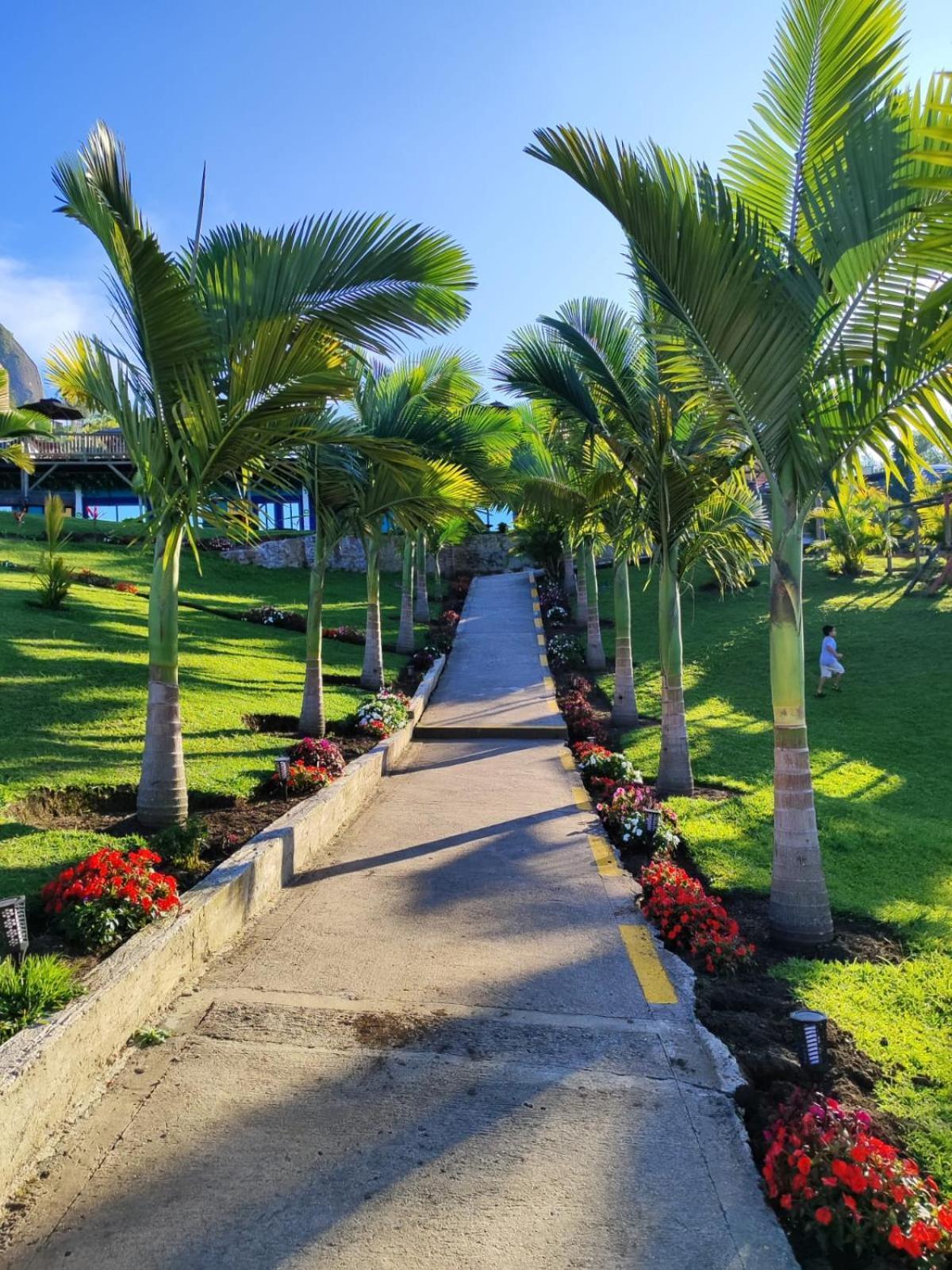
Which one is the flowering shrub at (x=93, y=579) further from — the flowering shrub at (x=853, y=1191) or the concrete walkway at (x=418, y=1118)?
the flowering shrub at (x=853, y=1191)

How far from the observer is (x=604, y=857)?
600 centimetres

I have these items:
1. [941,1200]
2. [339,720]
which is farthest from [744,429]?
[339,720]

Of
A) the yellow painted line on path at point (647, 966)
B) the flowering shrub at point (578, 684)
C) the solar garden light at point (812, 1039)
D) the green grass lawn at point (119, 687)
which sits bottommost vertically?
the yellow painted line on path at point (647, 966)

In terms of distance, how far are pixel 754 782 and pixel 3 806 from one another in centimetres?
676

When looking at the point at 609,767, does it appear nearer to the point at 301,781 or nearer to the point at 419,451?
the point at 301,781

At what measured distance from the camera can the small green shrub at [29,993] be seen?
9.23ft

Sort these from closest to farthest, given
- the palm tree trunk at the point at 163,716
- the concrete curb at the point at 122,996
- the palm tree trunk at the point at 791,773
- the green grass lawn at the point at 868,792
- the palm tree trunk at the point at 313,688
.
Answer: the concrete curb at the point at 122,996, the green grass lawn at the point at 868,792, the palm tree trunk at the point at 791,773, the palm tree trunk at the point at 163,716, the palm tree trunk at the point at 313,688

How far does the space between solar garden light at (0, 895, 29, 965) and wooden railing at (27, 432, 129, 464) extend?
29.0 metres

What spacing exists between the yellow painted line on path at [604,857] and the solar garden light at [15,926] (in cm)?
357

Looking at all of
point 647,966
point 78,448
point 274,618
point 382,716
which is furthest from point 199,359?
point 78,448

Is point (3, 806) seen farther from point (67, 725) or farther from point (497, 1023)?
point (497, 1023)

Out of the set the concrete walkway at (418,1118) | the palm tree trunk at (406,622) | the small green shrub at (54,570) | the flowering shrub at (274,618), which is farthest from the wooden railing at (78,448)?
the concrete walkway at (418,1118)

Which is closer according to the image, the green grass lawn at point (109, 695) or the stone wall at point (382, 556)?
the green grass lawn at point (109, 695)

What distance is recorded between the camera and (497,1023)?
11.6ft
